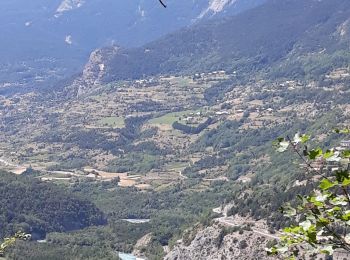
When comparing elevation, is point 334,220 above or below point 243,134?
above

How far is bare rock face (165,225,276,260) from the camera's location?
6931 cm

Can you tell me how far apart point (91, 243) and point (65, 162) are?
82.8m

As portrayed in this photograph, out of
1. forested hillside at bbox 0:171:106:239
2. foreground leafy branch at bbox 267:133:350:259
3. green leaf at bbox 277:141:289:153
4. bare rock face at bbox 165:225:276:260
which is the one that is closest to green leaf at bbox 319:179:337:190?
foreground leafy branch at bbox 267:133:350:259

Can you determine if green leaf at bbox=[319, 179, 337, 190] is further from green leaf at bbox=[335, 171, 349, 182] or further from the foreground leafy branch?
green leaf at bbox=[335, 171, 349, 182]

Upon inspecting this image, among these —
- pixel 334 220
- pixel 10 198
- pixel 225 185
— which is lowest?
pixel 225 185

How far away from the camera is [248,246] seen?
7044 centimetres

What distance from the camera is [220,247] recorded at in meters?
75.6

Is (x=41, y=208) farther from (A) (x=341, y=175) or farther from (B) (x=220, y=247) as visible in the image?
(A) (x=341, y=175)

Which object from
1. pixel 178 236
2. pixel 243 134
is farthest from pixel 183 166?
pixel 178 236

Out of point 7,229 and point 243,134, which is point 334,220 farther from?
point 243,134

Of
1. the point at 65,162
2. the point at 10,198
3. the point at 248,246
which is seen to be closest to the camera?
the point at 248,246

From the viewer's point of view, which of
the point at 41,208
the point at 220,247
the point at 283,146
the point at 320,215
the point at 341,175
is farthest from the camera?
the point at 41,208

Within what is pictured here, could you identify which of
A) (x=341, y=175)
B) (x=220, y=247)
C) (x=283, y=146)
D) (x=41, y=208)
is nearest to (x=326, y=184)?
(x=341, y=175)

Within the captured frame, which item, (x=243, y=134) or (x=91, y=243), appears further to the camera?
(x=243, y=134)
